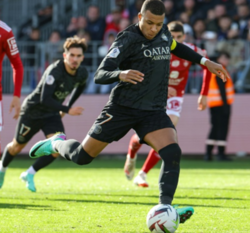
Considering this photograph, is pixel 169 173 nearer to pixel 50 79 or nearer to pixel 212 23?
pixel 50 79

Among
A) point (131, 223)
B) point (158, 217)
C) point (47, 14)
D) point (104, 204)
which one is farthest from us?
point (47, 14)

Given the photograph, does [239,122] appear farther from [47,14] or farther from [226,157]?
[47,14]

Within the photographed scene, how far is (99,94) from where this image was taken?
16891mm

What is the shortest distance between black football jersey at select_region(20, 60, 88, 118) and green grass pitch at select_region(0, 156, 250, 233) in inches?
49.0

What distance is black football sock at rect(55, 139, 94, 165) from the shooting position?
6.29 meters

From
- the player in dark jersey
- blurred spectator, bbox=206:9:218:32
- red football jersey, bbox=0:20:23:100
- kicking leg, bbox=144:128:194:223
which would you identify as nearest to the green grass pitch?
kicking leg, bbox=144:128:194:223

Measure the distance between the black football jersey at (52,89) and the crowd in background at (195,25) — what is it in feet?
23.8

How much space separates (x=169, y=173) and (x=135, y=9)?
1345 cm

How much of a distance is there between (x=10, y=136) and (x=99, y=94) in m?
2.84

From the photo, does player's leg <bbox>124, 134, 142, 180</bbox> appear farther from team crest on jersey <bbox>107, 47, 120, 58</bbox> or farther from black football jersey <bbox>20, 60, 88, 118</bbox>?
team crest on jersey <bbox>107, 47, 120, 58</bbox>

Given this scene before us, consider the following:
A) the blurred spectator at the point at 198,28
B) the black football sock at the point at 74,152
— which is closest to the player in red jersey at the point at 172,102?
the black football sock at the point at 74,152

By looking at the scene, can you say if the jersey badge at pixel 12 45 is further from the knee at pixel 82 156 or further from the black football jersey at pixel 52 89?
the knee at pixel 82 156

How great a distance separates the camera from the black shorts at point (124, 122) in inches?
232

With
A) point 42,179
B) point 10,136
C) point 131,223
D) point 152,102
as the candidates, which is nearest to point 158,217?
point 131,223
